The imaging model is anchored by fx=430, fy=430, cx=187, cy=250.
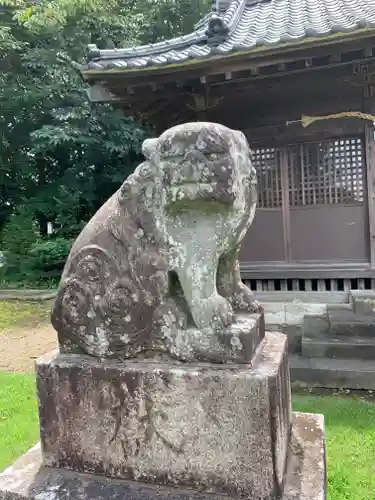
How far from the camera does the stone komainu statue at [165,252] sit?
1500 millimetres

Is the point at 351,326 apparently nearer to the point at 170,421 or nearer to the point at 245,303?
the point at 245,303

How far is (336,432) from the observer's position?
10.3 feet

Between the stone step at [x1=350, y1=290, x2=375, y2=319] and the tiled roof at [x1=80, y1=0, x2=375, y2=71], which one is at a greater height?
the tiled roof at [x1=80, y1=0, x2=375, y2=71]

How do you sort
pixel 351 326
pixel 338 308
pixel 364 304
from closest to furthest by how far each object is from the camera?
pixel 351 326
pixel 364 304
pixel 338 308

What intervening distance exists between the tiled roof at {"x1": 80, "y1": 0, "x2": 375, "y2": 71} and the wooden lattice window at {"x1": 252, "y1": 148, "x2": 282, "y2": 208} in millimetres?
1373

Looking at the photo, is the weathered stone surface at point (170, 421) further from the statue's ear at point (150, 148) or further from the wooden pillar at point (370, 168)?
the wooden pillar at point (370, 168)

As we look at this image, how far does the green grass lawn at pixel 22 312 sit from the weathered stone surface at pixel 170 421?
6.03 meters

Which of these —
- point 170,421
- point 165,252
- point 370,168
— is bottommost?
point 170,421

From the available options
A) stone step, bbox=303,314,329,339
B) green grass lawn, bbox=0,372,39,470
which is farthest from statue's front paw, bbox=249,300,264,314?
stone step, bbox=303,314,329,339

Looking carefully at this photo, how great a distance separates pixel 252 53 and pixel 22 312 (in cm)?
634

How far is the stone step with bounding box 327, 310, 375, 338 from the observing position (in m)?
4.24

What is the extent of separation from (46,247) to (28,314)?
2.72 meters

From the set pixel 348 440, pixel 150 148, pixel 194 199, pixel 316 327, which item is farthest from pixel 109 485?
pixel 316 327

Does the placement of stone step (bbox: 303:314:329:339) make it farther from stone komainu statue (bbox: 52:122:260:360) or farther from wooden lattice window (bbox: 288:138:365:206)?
stone komainu statue (bbox: 52:122:260:360)
